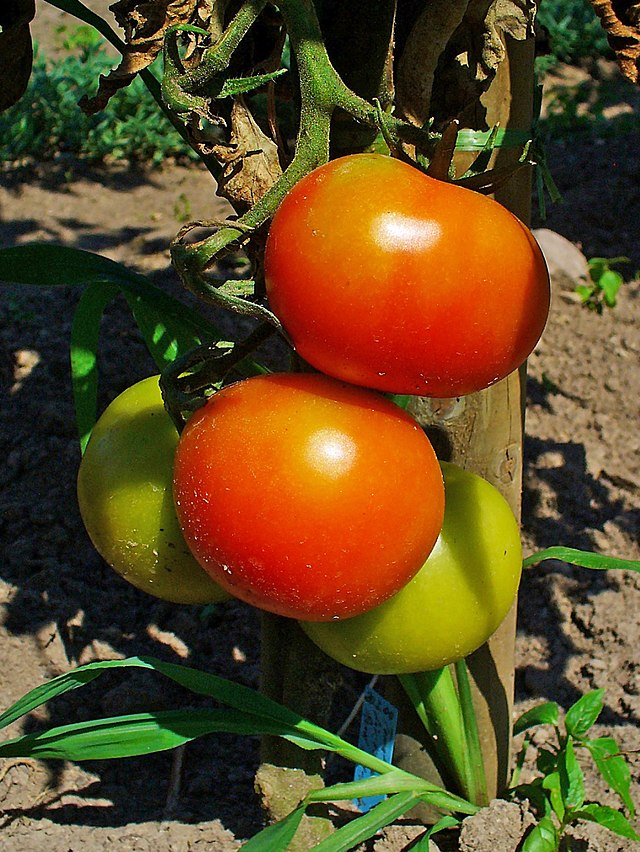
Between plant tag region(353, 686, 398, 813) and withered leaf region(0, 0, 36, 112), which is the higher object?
withered leaf region(0, 0, 36, 112)

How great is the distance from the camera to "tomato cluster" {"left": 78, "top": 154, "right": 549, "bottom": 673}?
748mm

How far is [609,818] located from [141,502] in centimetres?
81

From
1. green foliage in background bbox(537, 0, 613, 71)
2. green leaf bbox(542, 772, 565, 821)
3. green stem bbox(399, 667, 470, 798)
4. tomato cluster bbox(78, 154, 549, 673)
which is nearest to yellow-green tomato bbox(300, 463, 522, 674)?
tomato cluster bbox(78, 154, 549, 673)

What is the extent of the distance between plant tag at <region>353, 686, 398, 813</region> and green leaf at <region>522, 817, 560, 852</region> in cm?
22

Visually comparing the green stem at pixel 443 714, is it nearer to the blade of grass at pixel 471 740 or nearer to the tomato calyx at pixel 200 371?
the blade of grass at pixel 471 740

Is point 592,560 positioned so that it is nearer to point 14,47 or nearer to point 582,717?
point 582,717

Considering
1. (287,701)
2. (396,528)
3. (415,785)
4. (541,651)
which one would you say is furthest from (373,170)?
(541,651)

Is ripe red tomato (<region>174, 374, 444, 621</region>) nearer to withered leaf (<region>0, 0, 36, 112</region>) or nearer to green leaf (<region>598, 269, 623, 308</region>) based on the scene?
withered leaf (<region>0, 0, 36, 112</region>)

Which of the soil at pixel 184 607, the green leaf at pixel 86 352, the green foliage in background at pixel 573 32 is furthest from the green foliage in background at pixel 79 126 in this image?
the green leaf at pixel 86 352

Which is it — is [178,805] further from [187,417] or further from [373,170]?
[373,170]

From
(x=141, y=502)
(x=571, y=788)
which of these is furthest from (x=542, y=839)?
(x=141, y=502)

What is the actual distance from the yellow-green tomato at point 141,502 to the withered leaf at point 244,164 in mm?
256

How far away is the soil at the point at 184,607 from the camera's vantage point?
144 cm

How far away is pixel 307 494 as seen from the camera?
2.58 feet
